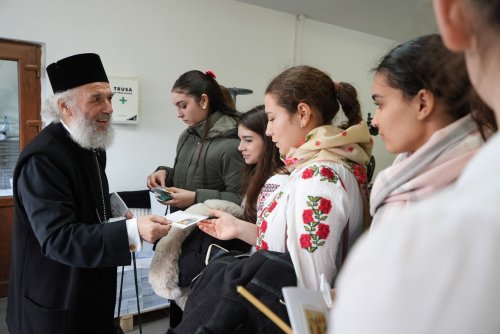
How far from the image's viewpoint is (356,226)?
1.01 metres

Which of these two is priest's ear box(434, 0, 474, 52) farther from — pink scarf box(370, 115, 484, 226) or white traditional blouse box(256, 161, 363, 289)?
white traditional blouse box(256, 161, 363, 289)

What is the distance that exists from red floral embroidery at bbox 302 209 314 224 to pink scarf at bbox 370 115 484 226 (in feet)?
0.60

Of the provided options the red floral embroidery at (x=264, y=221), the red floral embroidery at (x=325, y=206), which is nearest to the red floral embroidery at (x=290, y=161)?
the red floral embroidery at (x=264, y=221)

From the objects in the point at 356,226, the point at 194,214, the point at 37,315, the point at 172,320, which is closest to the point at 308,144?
the point at 356,226

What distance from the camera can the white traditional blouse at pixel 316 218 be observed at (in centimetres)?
89

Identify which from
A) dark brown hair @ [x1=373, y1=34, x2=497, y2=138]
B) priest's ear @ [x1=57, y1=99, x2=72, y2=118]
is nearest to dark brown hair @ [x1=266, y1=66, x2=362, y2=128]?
dark brown hair @ [x1=373, y1=34, x2=497, y2=138]

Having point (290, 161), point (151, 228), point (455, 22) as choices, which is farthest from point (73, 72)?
point (455, 22)

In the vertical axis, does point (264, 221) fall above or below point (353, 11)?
below

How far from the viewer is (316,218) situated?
90cm

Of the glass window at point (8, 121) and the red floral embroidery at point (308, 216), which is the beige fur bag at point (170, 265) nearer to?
the red floral embroidery at point (308, 216)

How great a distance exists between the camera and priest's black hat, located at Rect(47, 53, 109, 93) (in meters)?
1.35

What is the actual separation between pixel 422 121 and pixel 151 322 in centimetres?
248

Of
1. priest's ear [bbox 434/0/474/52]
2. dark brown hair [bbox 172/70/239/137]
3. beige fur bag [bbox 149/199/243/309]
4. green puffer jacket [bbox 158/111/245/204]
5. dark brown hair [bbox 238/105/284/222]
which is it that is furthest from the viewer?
dark brown hair [bbox 172/70/239/137]

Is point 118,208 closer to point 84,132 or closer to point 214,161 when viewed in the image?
point 84,132
